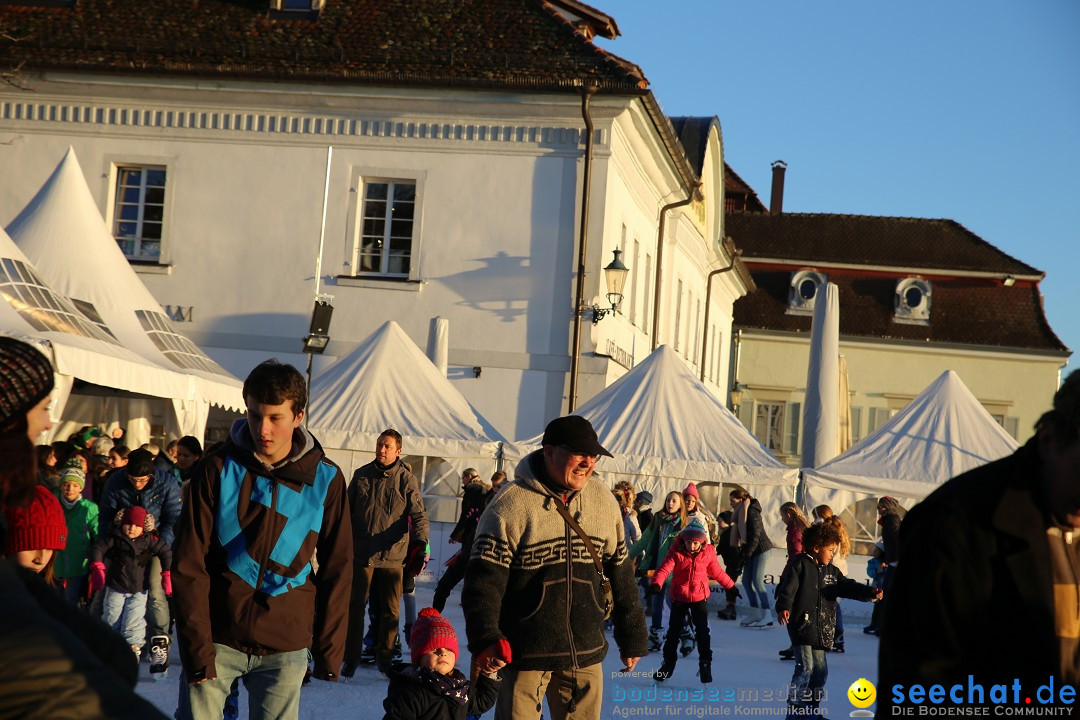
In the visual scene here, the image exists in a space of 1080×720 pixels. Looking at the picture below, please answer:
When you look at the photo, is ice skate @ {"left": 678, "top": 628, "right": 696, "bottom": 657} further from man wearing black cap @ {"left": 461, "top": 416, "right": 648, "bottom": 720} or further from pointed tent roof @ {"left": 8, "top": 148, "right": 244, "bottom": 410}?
pointed tent roof @ {"left": 8, "top": 148, "right": 244, "bottom": 410}

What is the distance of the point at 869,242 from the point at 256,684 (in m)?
48.1

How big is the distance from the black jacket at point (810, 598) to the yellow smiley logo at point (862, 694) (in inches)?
42.6

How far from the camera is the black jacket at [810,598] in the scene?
29.3ft

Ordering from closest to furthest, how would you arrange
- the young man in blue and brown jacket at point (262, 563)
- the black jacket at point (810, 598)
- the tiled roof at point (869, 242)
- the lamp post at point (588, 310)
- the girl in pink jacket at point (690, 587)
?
the young man in blue and brown jacket at point (262, 563) < the black jacket at point (810, 598) < the girl in pink jacket at point (690, 587) < the lamp post at point (588, 310) < the tiled roof at point (869, 242)

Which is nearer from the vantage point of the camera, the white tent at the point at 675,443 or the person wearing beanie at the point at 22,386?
the person wearing beanie at the point at 22,386

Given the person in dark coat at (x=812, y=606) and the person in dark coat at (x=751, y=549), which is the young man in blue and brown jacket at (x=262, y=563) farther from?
the person in dark coat at (x=751, y=549)

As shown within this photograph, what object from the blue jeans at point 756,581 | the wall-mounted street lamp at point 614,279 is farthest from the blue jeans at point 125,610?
the wall-mounted street lamp at point 614,279

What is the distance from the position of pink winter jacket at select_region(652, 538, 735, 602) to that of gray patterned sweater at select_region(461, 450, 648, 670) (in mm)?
5633

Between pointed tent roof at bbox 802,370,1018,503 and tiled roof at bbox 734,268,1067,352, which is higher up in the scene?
tiled roof at bbox 734,268,1067,352

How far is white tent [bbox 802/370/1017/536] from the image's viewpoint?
18.5 m

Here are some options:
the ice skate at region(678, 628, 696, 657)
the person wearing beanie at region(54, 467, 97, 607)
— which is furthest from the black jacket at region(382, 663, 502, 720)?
the ice skate at region(678, 628, 696, 657)

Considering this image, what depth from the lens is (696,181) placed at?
2922 centimetres

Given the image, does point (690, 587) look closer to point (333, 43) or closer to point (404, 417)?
point (404, 417)

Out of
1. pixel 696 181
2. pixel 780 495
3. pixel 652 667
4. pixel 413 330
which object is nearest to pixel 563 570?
pixel 652 667
